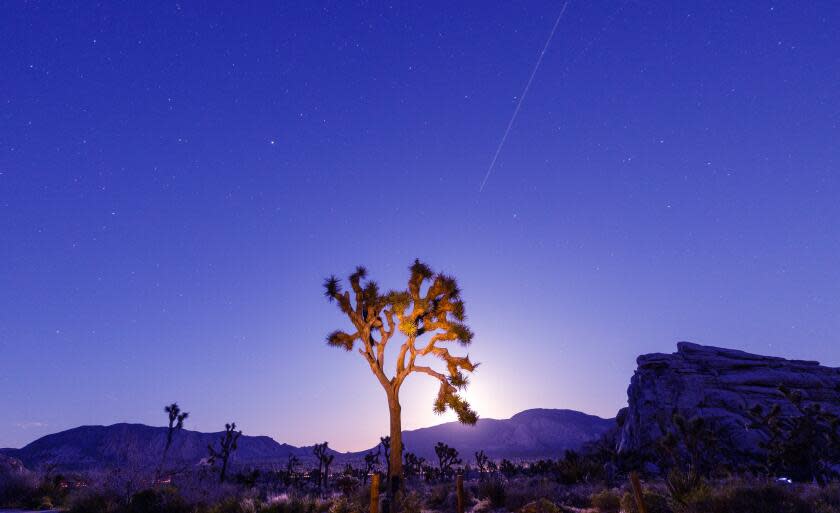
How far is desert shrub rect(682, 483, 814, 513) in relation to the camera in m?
10.8

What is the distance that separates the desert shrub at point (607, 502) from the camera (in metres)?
14.0

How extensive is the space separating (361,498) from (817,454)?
30.4 m

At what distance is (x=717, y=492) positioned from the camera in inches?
475

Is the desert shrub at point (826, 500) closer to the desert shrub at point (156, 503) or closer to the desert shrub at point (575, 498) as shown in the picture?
the desert shrub at point (575, 498)

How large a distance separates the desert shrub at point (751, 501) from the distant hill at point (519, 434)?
119m

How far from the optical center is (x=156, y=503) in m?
12.8

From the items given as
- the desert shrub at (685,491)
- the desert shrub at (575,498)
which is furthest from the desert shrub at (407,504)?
the desert shrub at (685,491)

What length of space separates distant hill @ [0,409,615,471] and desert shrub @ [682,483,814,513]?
7655 cm

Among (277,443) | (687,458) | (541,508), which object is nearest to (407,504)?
(541,508)

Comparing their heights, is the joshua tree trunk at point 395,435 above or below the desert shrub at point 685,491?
above

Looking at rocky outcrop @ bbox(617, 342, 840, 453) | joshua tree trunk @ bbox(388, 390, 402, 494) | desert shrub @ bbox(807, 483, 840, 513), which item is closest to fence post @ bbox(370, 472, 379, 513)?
joshua tree trunk @ bbox(388, 390, 402, 494)

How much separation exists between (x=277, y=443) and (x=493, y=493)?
498 ft

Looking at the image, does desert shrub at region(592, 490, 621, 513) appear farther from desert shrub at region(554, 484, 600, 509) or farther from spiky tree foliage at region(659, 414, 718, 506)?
spiky tree foliage at region(659, 414, 718, 506)

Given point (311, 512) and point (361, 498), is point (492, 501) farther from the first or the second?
point (311, 512)
